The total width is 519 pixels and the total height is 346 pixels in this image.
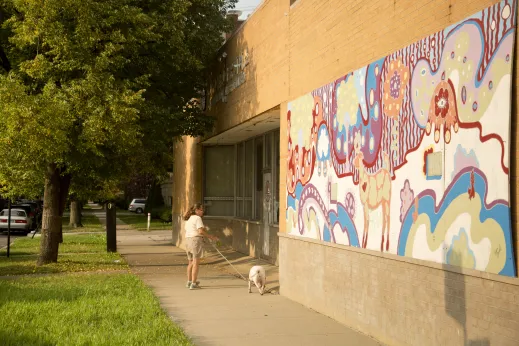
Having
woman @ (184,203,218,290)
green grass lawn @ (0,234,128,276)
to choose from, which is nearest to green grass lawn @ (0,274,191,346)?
woman @ (184,203,218,290)

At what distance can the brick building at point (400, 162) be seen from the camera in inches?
263

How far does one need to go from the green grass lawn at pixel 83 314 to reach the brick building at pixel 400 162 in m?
2.41

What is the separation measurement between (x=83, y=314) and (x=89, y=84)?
22.8ft

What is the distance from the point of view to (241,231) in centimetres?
2230

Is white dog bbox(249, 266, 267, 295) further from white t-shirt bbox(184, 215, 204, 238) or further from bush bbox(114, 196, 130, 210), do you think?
bush bbox(114, 196, 130, 210)

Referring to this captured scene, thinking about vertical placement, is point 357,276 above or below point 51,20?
below

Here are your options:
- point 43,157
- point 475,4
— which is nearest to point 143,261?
point 43,157

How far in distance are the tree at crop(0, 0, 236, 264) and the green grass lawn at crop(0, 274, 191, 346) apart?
10.5ft

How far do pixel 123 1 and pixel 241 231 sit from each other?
25.6ft

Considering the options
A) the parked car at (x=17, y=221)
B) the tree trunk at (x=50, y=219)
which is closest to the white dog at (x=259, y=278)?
the tree trunk at (x=50, y=219)

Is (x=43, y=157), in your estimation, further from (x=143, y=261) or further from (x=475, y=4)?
(x=475, y=4)

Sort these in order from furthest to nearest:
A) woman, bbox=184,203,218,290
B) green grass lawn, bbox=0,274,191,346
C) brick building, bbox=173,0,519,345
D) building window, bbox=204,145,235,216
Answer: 1. building window, bbox=204,145,235,216
2. woman, bbox=184,203,218,290
3. green grass lawn, bbox=0,274,191,346
4. brick building, bbox=173,0,519,345

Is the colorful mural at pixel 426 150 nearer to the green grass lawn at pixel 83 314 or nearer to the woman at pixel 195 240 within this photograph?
the green grass lawn at pixel 83 314

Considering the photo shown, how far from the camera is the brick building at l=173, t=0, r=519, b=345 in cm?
668
